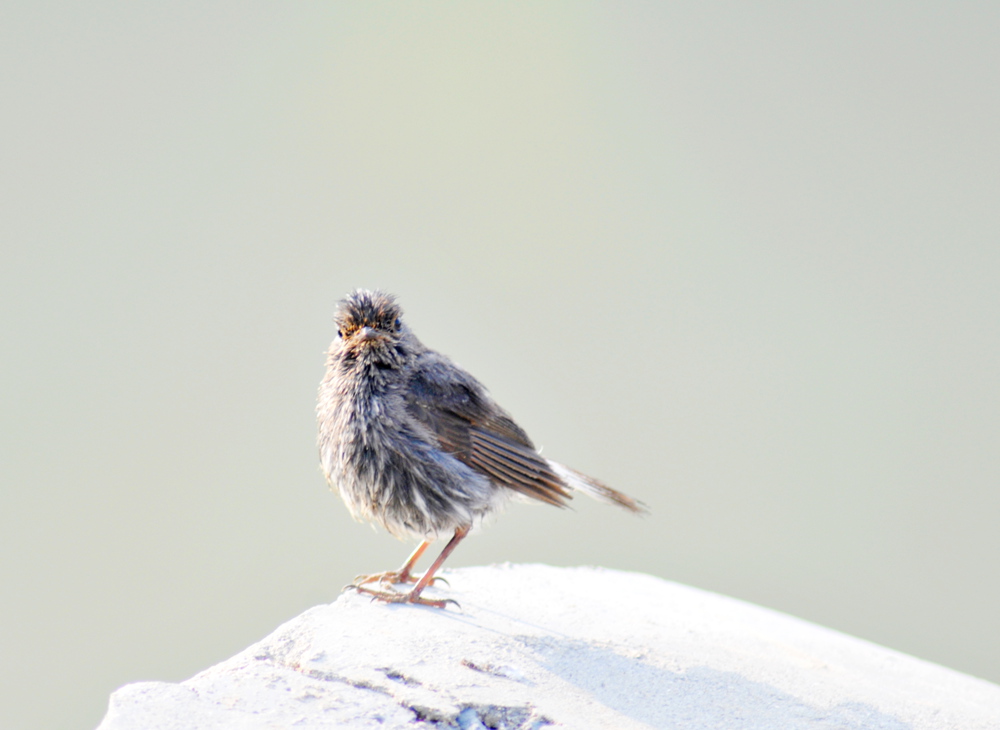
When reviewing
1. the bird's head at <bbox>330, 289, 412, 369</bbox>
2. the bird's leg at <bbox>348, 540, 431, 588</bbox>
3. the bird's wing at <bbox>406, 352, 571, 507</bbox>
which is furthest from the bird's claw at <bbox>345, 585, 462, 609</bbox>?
the bird's head at <bbox>330, 289, 412, 369</bbox>

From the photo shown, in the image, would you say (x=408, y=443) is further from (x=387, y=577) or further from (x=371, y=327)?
(x=387, y=577)

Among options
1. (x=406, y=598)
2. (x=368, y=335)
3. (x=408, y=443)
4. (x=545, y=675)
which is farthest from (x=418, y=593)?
(x=368, y=335)

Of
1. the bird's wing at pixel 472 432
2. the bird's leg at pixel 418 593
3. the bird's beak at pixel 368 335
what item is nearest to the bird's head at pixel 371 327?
the bird's beak at pixel 368 335

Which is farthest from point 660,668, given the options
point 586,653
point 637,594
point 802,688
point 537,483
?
point 637,594

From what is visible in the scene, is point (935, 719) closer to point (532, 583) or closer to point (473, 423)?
point (532, 583)

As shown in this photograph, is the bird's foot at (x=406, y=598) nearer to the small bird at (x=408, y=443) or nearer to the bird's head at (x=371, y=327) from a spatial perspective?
the small bird at (x=408, y=443)
